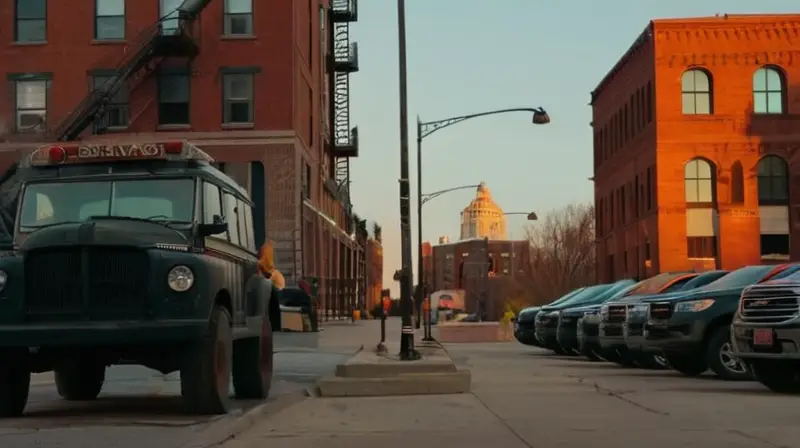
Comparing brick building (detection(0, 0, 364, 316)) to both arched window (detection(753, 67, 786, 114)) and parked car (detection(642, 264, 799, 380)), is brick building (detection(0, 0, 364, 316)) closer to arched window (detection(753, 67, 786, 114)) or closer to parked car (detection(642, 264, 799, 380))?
arched window (detection(753, 67, 786, 114))

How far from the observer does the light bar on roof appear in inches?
424

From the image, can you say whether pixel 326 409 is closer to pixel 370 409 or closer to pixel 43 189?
pixel 370 409

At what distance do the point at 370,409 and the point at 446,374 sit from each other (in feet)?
7.36

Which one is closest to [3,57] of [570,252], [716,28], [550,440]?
[716,28]

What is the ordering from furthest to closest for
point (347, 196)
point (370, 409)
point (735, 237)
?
point (347, 196) → point (735, 237) → point (370, 409)

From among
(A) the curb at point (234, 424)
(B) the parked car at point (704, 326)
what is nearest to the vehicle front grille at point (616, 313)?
(B) the parked car at point (704, 326)

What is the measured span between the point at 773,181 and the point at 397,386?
41.5m

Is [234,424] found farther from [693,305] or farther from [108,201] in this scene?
[693,305]

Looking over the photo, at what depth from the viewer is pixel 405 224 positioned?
18.9m

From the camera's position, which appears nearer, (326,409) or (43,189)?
(43,189)

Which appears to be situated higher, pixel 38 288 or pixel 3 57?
pixel 3 57

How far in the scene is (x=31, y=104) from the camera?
4197 centimetres

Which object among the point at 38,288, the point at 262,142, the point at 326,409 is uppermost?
the point at 262,142

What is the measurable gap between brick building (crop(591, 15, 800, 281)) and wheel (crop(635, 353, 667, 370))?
1274 inches
